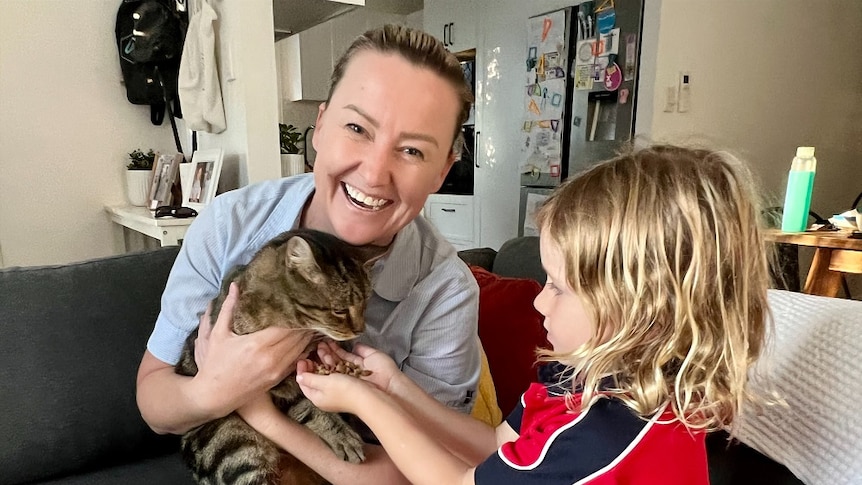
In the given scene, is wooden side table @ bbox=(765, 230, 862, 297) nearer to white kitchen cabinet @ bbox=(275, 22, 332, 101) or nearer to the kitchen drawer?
the kitchen drawer

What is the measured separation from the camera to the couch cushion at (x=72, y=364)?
45.0 inches

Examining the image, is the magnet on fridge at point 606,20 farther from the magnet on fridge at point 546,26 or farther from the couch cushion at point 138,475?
the couch cushion at point 138,475

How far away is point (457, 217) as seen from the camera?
447cm

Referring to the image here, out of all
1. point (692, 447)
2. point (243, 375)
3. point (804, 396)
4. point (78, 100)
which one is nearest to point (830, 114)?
point (804, 396)

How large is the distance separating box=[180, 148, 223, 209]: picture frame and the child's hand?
4.70 feet

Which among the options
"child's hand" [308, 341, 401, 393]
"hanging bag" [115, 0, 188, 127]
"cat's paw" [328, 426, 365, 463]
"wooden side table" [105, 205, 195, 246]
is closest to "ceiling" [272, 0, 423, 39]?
"hanging bag" [115, 0, 188, 127]

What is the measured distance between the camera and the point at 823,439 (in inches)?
31.2

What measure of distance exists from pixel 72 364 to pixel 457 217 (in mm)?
3455

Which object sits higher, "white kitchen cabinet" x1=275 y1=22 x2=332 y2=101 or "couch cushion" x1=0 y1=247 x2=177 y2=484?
"white kitchen cabinet" x1=275 y1=22 x2=332 y2=101

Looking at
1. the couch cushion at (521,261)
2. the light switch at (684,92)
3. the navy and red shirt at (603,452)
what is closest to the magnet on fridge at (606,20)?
the light switch at (684,92)

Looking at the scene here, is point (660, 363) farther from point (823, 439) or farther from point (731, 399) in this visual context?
point (823, 439)

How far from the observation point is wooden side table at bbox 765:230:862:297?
1699 mm

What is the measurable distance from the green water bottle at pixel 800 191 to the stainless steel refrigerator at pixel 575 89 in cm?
100

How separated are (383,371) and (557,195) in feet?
1.31
